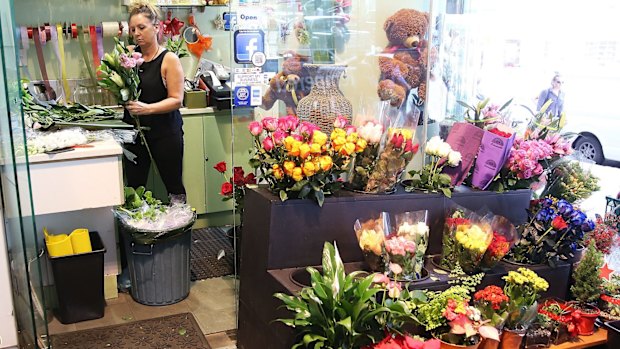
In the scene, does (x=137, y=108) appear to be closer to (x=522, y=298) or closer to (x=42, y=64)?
(x=42, y=64)

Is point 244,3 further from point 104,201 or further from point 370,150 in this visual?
→ point 104,201

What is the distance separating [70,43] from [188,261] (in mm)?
2156

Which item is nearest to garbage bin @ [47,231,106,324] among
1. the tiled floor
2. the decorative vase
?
A: the tiled floor

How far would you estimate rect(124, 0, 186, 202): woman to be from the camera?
351 centimetres

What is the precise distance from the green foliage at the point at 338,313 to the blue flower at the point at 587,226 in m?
1.00

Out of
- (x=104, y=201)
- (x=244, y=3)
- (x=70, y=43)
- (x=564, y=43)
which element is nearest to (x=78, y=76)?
(x=70, y=43)

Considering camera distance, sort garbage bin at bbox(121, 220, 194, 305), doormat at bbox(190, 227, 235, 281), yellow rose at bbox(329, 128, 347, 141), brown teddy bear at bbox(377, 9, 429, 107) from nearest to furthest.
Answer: yellow rose at bbox(329, 128, 347, 141) → brown teddy bear at bbox(377, 9, 429, 107) → garbage bin at bbox(121, 220, 194, 305) → doormat at bbox(190, 227, 235, 281)

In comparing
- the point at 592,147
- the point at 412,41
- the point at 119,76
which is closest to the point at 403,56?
the point at 412,41

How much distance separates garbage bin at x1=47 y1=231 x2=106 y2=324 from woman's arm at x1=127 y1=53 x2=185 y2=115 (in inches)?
34.0

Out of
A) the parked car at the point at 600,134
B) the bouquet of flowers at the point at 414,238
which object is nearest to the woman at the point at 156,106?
the bouquet of flowers at the point at 414,238

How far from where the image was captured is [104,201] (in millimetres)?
2980

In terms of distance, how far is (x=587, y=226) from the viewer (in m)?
2.42

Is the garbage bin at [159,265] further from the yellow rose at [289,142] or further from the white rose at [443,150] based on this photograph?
the white rose at [443,150]

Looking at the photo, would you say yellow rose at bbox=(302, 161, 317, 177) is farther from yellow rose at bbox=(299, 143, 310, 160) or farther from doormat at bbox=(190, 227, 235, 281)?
doormat at bbox=(190, 227, 235, 281)
